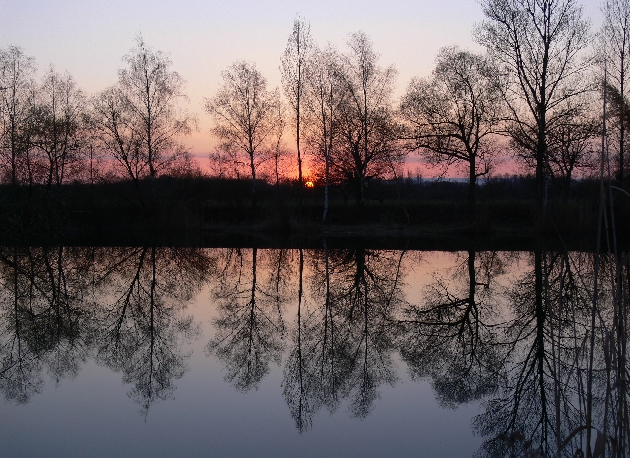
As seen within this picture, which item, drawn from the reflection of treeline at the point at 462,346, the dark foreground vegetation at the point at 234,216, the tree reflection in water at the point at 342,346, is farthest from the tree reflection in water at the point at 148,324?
the dark foreground vegetation at the point at 234,216

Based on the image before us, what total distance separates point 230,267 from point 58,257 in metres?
5.31

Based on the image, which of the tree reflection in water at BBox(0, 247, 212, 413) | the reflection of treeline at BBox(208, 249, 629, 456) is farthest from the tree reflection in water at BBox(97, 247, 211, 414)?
the reflection of treeline at BBox(208, 249, 629, 456)

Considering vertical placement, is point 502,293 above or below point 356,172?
below

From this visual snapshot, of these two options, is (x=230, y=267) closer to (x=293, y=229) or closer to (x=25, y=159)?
(x=293, y=229)

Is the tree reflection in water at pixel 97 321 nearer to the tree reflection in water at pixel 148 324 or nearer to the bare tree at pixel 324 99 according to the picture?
the tree reflection in water at pixel 148 324

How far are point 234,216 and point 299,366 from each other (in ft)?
71.5

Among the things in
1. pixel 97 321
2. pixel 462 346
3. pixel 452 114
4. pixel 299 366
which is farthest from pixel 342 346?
pixel 452 114

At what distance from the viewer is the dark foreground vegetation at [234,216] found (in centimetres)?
2055

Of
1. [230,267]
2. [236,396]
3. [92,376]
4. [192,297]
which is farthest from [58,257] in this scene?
[236,396]

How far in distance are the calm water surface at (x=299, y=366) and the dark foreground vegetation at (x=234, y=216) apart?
10509mm

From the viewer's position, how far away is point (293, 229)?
77.3ft

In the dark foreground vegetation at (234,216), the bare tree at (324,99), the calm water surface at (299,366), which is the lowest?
the calm water surface at (299,366)

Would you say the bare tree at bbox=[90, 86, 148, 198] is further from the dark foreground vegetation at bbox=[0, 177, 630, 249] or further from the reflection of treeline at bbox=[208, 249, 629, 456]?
the reflection of treeline at bbox=[208, 249, 629, 456]

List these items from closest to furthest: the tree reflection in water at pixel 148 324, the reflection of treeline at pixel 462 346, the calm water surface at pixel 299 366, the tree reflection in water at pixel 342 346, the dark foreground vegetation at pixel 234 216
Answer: the reflection of treeline at pixel 462 346, the calm water surface at pixel 299 366, the tree reflection in water at pixel 342 346, the tree reflection in water at pixel 148 324, the dark foreground vegetation at pixel 234 216
